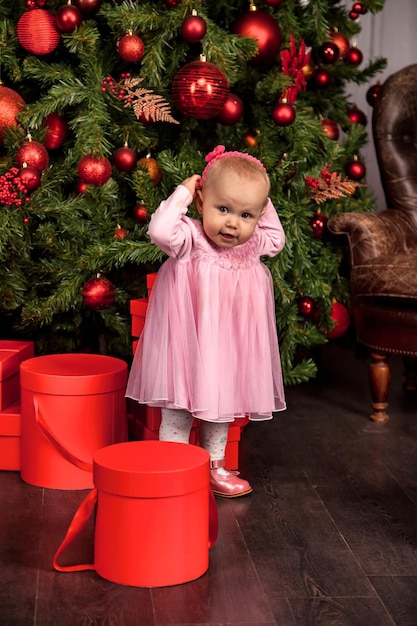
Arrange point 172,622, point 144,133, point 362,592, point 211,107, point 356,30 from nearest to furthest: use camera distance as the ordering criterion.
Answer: point 172,622, point 362,592, point 211,107, point 144,133, point 356,30

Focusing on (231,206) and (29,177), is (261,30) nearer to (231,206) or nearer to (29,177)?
(29,177)

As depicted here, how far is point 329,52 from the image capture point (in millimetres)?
3373

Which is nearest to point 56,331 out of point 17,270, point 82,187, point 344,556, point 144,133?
point 17,270

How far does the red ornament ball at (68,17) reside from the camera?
9.43ft

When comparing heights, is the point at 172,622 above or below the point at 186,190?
below

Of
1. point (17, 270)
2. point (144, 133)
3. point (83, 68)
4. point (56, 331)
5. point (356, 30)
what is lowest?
point (56, 331)

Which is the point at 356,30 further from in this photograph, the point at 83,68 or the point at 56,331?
the point at 56,331

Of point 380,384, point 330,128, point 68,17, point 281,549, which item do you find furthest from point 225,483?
point 330,128

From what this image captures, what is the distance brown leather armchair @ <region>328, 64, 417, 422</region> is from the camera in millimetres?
3080

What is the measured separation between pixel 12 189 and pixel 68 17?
563 mm

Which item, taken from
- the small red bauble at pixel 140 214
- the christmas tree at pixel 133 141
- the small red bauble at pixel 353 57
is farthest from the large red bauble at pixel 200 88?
the small red bauble at pixel 353 57

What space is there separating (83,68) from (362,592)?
6.19 feet

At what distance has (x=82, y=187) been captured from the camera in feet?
9.91

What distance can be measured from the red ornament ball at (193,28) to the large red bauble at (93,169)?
1.52 ft
